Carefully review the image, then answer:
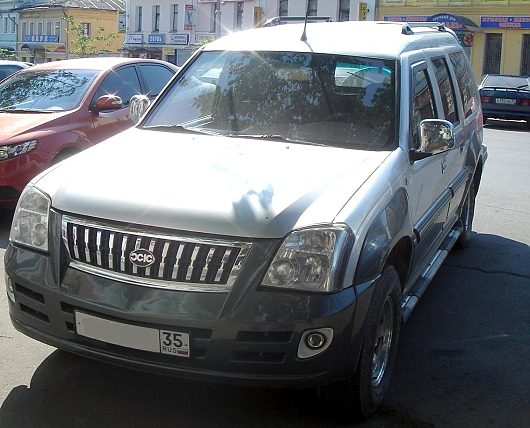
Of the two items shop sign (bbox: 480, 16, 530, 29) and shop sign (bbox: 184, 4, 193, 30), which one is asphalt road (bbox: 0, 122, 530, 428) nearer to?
shop sign (bbox: 480, 16, 530, 29)

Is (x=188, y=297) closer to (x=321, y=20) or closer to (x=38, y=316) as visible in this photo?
(x=38, y=316)

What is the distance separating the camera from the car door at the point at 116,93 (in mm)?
7988

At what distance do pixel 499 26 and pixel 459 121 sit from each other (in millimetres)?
32524

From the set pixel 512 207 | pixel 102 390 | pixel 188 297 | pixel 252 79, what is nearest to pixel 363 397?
pixel 188 297

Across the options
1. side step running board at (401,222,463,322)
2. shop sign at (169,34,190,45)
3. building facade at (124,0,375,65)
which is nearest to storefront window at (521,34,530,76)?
building facade at (124,0,375,65)

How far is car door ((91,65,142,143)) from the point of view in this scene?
314 inches

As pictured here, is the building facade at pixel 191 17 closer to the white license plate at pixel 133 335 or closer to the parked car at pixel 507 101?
the parked car at pixel 507 101

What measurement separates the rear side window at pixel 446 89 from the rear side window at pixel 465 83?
1.02 feet

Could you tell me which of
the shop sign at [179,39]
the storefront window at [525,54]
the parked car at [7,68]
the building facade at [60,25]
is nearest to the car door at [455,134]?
the parked car at [7,68]

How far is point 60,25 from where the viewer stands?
61.1 meters

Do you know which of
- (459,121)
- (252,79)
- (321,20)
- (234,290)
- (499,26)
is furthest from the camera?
(499,26)

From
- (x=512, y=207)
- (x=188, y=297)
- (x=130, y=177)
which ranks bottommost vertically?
(x=512, y=207)

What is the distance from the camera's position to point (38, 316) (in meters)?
3.42

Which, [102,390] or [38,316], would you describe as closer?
[38,316]
